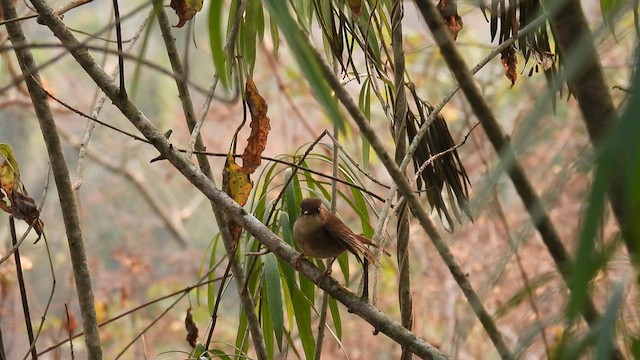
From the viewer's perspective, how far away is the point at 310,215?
1.50 metres

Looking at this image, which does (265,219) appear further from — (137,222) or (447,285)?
(137,222)

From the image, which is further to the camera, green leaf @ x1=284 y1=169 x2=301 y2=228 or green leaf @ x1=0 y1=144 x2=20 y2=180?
green leaf @ x1=284 y1=169 x2=301 y2=228

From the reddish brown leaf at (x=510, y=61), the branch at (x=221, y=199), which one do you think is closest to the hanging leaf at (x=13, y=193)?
the branch at (x=221, y=199)

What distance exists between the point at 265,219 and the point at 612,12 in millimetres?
921

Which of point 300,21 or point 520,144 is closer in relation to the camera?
point 520,144


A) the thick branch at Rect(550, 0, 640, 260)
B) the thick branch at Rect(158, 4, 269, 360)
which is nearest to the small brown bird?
the thick branch at Rect(158, 4, 269, 360)

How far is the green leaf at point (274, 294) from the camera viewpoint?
1.37m

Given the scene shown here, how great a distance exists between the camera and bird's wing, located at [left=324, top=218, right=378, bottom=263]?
1221 millimetres

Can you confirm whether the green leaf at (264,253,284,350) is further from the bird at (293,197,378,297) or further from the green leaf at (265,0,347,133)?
the green leaf at (265,0,347,133)

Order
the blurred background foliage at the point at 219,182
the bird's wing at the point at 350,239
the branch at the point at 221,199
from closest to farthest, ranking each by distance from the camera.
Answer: the branch at the point at 221,199, the bird's wing at the point at 350,239, the blurred background foliage at the point at 219,182

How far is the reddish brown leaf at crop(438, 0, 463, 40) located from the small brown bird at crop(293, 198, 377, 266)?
1.22 ft

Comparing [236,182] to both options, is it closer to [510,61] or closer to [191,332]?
[191,332]

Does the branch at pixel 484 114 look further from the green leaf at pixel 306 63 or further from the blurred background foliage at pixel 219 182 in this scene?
the blurred background foliage at pixel 219 182

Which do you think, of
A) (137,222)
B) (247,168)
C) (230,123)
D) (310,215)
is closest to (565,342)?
(247,168)
